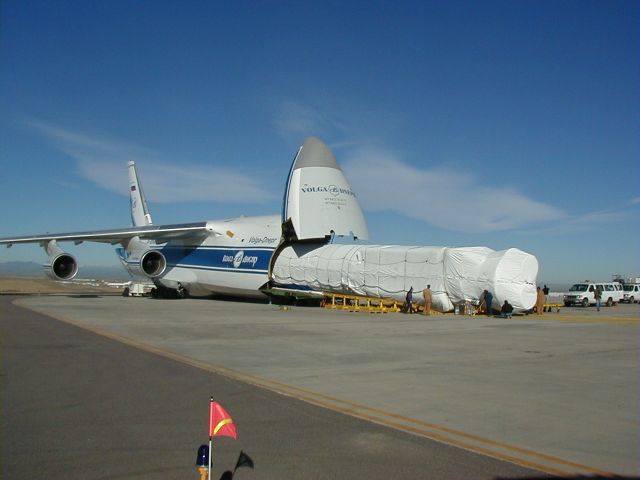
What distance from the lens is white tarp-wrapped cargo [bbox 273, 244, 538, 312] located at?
2308 centimetres

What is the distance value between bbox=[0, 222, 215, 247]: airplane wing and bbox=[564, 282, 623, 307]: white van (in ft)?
71.4

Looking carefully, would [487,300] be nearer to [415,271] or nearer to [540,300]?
[415,271]

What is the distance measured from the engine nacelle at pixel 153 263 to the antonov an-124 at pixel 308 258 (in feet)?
0.17

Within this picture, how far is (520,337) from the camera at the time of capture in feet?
47.9

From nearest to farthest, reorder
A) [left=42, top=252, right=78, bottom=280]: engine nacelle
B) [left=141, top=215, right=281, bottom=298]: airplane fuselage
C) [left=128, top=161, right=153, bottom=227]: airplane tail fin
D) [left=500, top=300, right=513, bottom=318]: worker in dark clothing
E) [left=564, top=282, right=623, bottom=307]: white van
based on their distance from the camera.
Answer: [left=500, top=300, right=513, bottom=318]: worker in dark clothing < [left=141, top=215, right=281, bottom=298]: airplane fuselage < [left=42, top=252, right=78, bottom=280]: engine nacelle < [left=564, top=282, right=623, bottom=307]: white van < [left=128, top=161, right=153, bottom=227]: airplane tail fin

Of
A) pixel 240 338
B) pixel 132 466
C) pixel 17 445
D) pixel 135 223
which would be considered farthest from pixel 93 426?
pixel 135 223

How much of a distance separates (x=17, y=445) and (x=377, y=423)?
11.2ft

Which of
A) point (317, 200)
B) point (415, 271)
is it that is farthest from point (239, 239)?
point (415, 271)

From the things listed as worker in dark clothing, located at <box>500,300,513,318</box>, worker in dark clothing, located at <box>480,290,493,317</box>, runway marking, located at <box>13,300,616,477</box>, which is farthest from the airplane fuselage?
runway marking, located at <box>13,300,616,477</box>

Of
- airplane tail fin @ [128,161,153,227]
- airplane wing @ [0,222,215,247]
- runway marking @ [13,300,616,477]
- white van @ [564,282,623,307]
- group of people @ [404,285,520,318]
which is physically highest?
airplane tail fin @ [128,161,153,227]

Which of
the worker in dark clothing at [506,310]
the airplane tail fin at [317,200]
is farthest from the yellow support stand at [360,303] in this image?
the worker in dark clothing at [506,310]

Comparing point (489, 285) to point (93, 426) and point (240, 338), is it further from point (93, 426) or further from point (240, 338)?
point (93, 426)

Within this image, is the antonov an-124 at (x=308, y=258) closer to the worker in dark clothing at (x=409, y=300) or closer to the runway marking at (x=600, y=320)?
the worker in dark clothing at (x=409, y=300)

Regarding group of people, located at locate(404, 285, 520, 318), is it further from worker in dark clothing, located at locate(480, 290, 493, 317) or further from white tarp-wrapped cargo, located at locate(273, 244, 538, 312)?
white tarp-wrapped cargo, located at locate(273, 244, 538, 312)
